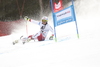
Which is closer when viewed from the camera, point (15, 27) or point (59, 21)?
point (59, 21)

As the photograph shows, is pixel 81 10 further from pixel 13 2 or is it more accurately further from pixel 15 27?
pixel 13 2

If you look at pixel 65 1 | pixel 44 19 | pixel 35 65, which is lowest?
pixel 35 65

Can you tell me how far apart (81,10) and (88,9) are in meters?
0.65

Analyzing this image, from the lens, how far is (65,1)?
12555mm

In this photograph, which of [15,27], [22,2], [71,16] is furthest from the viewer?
[22,2]

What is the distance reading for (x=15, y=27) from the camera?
382 inches

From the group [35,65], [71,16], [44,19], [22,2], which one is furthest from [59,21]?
[22,2]

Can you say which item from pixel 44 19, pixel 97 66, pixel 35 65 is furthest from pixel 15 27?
pixel 97 66

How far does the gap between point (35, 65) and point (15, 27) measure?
26.8ft

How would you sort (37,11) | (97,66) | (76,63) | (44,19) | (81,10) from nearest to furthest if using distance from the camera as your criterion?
(97,66)
(76,63)
(44,19)
(81,10)
(37,11)

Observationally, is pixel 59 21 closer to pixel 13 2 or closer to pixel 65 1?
pixel 65 1

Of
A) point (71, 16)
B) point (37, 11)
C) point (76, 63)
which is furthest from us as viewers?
point (37, 11)

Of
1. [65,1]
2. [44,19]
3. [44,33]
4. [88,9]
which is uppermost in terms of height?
[65,1]

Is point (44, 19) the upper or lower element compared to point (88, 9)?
lower
